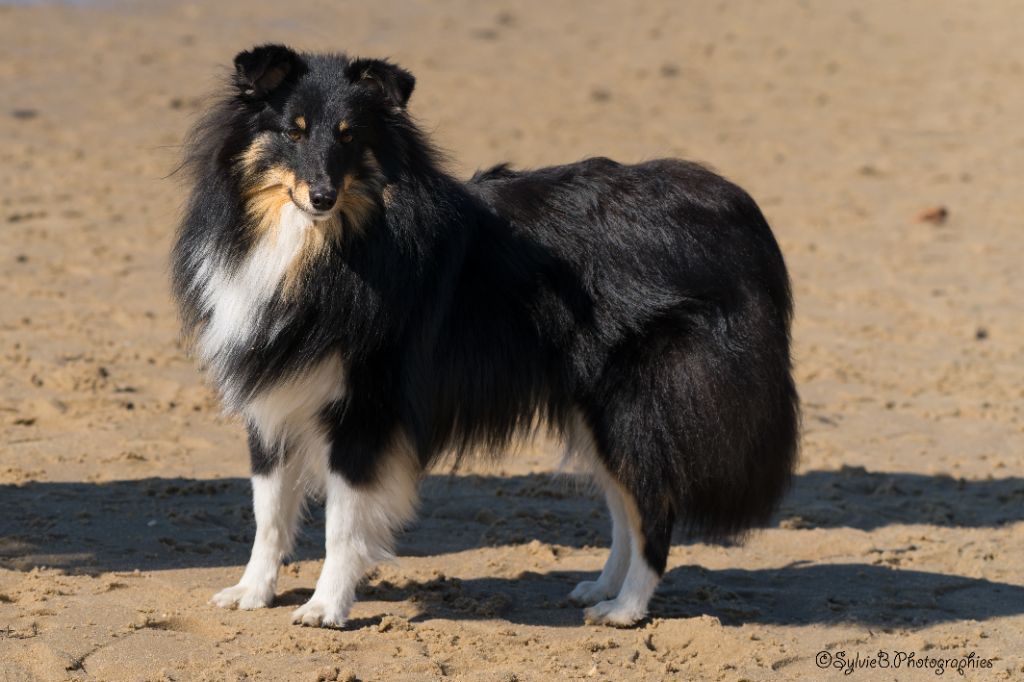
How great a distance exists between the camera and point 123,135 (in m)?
11.3

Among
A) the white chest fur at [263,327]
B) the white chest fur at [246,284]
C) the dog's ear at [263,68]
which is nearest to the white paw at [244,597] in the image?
the white chest fur at [263,327]

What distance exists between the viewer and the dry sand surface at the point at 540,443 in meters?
4.62

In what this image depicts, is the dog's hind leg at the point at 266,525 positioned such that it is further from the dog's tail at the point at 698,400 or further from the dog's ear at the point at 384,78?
the dog's ear at the point at 384,78

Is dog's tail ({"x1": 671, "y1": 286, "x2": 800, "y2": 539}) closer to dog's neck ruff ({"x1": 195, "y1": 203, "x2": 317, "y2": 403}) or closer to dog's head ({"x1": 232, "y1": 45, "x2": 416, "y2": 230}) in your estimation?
dog's head ({"x1": 232, "y1": 45, "x2": 416, "y2": 230})

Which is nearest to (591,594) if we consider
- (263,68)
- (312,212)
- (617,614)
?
(617,614)

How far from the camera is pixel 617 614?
482 cm

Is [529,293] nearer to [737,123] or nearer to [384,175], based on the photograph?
[384,175]

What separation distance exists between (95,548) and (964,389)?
4977 mm

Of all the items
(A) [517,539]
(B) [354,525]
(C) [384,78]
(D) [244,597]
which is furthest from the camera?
(A) [517,539]

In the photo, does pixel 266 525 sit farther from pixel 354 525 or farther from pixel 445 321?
pixel 445 321

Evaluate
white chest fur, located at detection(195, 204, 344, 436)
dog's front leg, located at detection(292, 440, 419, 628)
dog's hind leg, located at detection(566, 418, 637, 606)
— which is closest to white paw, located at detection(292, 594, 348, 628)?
dog's front leg, located at detection(292, 440, 419, 628)

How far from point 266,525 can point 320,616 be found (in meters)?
0.38

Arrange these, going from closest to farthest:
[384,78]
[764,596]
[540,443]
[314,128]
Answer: [314,128] → [384,78] → [764,596] → [540,443]

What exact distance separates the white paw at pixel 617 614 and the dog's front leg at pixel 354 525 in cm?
81
